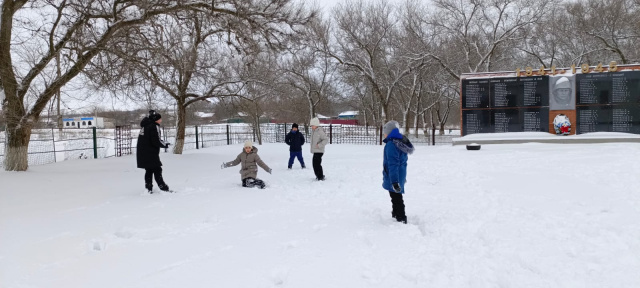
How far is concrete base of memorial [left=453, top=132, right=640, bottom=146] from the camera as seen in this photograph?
14125mm

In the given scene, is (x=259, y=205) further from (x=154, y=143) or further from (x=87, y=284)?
(x=87, y=284)

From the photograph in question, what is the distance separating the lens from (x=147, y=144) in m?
7.49

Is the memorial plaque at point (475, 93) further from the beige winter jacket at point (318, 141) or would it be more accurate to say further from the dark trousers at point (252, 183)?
the dark trousers at point (252, 183)

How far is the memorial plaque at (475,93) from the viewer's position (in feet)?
50.8

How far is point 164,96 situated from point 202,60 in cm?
595

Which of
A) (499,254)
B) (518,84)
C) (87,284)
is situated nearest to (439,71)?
(518,84)

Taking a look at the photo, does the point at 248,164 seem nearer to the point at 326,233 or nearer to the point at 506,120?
the point at 326,233

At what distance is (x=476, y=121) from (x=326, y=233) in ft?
41.3

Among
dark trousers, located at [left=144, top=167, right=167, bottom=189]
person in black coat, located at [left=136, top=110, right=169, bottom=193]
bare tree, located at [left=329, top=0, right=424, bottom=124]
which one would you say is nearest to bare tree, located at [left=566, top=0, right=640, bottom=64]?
bare tree, located at [left=329, top=0, right=424, bottom=124]

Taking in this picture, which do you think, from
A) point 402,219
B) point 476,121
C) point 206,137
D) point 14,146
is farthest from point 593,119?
point 206,137

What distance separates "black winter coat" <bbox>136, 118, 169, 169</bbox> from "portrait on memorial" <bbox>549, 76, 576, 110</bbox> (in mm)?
14170

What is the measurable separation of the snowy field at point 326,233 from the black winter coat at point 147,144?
2.36ft

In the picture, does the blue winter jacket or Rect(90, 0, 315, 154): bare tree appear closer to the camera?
the blue winter jacket

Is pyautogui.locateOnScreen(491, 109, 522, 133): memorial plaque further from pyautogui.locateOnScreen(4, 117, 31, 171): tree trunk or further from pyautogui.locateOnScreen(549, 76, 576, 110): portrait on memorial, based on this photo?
pyautogui.locateOnScreen(4, 117, 31, 171): tree trunk
